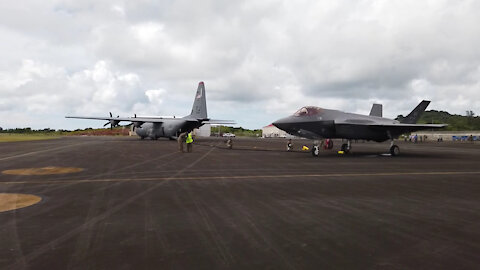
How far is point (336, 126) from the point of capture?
22.2 meters

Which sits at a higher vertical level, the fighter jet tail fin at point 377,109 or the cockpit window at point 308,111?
the fighter jet tail fin at point 377,109

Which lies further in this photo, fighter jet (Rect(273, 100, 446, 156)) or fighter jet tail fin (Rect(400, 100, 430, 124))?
fighter jet tail fin (Rect(400, 100, 430, 124))

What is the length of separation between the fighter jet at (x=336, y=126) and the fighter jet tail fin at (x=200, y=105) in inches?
1097

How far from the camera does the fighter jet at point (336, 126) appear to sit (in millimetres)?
21547

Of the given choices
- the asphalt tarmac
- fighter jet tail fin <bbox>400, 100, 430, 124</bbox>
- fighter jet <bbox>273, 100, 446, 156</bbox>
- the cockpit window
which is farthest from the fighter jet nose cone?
the asphalt tarmac

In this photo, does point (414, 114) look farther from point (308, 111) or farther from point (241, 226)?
point (241, 226)

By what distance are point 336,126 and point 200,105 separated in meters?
29.7

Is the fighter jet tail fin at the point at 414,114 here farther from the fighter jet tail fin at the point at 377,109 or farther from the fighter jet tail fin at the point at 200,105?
the fighter jet tail fin at the point at 200,105

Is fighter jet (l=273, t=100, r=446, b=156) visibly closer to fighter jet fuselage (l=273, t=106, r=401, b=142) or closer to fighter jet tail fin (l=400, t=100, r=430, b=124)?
fighter jet fuselage (l=273, t=106, r=401, b=142)

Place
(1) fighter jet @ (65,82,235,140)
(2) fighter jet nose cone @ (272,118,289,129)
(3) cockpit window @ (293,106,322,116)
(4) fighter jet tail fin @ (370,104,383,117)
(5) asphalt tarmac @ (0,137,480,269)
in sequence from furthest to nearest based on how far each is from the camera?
(1) fighter jet @ (65,82,235,140) → (4) fighter jet tail fin @ (370,104,383,117) → (3) cockpit window @ (293,106,322,116) → (2) fighter jet nose cone @ (272,118,289,129) → (5) asphalt tarmac @ (0,137,480,269)

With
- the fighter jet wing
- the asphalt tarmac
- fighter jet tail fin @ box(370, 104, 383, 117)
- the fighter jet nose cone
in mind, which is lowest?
the asphalt tarmac

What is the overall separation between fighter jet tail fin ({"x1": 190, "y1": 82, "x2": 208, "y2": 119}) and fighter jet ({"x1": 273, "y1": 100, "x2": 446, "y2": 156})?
2787 cm

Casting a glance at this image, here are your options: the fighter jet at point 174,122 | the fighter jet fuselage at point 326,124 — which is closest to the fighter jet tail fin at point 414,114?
the fighter jet fuselage at point 326,124

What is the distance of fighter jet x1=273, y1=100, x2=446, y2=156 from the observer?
70.7 ft
